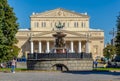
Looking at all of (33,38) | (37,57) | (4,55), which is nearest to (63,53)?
(37,57)

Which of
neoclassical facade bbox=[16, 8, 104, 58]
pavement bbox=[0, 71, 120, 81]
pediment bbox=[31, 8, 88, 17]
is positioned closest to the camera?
pavement bbox=[0, 71, 120, 81]

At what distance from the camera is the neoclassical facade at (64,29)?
148m

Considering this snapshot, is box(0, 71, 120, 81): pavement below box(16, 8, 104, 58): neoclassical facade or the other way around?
below

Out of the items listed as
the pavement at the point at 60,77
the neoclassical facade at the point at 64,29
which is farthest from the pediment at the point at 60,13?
the pavement at the point at 60,77

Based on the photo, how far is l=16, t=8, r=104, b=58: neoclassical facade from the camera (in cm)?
14750

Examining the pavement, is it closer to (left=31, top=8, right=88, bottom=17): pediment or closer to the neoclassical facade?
the neoclassical facade

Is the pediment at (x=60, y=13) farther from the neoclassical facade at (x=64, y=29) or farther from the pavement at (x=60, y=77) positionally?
the pavement at (x=60, y=77)

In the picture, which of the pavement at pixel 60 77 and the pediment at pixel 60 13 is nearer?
the pavement at pixel 60 77

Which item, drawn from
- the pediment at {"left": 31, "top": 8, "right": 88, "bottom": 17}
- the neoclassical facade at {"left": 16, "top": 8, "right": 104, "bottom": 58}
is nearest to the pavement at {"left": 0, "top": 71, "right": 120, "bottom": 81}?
the neoclassical facade at {"left": 16, "top": 8, "right": 104, "bottom": 58}

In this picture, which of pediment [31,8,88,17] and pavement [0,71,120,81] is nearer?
pavement [0,71,120,81]

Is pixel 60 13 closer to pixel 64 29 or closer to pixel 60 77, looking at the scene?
pixel 64 29

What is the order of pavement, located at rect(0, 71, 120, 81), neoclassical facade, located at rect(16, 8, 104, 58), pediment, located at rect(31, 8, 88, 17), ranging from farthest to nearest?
pediment, located at rect(31, 8, 88, 17), neoclassical facade, located at rect(16, 8, 104, 58), pavement, located at rect(0, 71, 120, 81)

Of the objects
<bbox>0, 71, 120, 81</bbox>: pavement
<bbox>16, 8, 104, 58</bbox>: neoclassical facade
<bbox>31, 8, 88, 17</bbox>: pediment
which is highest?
<bbox>31, 8, 88, 17</bbox>: pediment

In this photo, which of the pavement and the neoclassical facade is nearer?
the pavement
